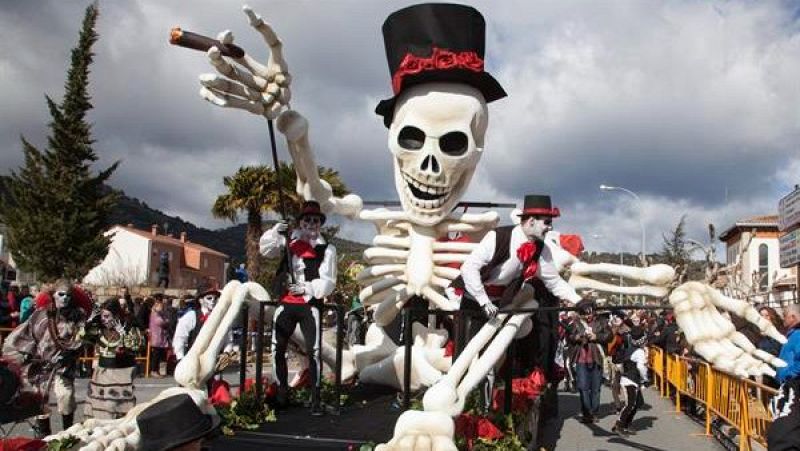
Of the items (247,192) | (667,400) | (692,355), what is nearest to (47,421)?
(692,355)

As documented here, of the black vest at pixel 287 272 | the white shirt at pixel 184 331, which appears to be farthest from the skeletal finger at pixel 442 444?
the white shirt at pixel 184 331

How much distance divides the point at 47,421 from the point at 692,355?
8.77 m

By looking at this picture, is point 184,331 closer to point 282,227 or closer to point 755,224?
point 282,227

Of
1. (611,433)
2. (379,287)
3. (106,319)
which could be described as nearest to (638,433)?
(611,433)

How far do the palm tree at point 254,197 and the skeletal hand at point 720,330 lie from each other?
19402 millimetres

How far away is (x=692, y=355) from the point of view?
37.6ft

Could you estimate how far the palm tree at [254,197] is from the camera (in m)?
24.3

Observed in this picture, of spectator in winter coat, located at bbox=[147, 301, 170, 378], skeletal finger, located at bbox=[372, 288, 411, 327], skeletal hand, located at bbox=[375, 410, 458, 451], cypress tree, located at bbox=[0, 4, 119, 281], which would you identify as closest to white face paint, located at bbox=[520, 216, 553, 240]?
skeletal hand, located at bbox=[375, 410, 458, 451]

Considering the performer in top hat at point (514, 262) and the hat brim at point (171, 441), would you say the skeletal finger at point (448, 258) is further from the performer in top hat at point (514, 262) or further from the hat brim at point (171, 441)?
the hat brim at point (171, 441)

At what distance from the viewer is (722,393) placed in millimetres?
9625

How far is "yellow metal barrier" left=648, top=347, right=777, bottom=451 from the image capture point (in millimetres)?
7869

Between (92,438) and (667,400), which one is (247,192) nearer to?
(667,400)

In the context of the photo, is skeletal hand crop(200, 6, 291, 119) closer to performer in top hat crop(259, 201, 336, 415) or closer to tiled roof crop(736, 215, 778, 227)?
performer in top hat crop(259, 201, 336, 415)

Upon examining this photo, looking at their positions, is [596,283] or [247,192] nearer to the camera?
[596,283]
